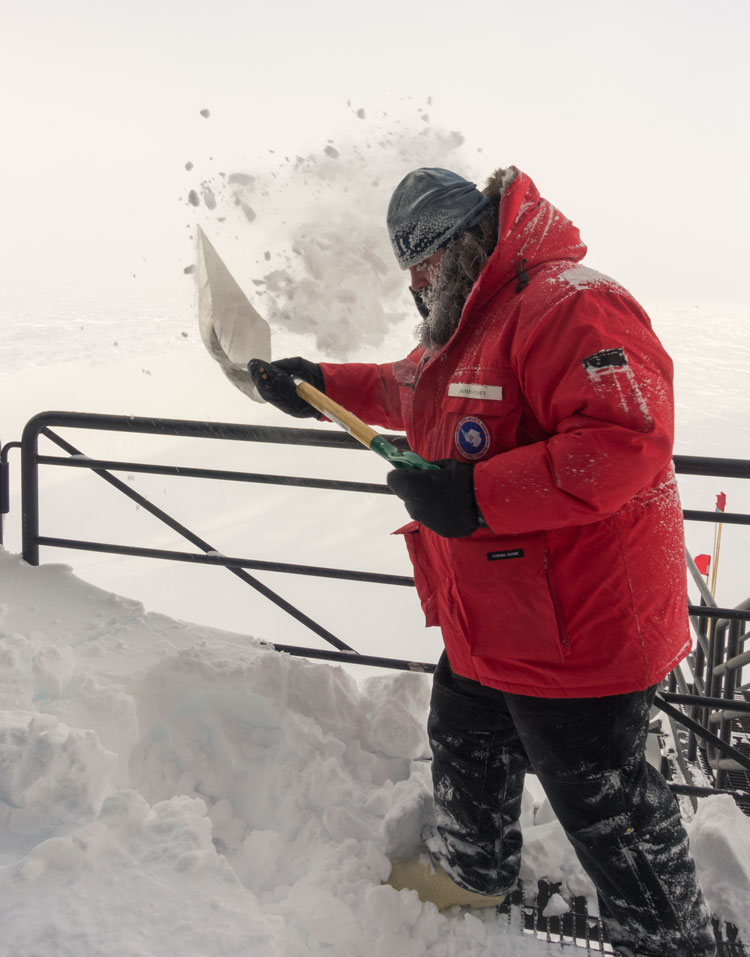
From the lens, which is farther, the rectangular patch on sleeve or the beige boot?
the beige boot

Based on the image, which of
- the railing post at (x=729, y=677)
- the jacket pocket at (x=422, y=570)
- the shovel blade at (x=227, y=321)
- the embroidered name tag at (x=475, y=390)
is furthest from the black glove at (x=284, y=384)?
the railing post at (x=729, y=677)

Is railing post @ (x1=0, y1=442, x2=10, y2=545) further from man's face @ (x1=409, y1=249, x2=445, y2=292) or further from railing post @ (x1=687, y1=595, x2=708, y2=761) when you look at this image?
railing post @ (x1=687, y1=595, x2=708, y2=761)

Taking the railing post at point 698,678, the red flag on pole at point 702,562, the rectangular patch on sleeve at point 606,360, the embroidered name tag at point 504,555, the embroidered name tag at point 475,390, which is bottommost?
the railing post at point 698,678

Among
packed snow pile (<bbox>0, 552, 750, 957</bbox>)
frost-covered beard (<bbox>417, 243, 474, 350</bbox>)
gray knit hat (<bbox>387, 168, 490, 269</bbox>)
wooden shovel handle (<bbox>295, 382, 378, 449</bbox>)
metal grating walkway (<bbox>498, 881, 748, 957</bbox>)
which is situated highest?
gray knit hat (<bbox>387, 168, 490, 269</bbox>)

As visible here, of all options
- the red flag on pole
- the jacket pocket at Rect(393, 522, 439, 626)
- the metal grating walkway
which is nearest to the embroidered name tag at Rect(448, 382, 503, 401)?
the jacket pocket at Rect(393, 522, 439, 626)

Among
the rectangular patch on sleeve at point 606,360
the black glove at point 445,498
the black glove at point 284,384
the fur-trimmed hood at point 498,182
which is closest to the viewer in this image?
the rectangular patch on sleeve at point 606,360

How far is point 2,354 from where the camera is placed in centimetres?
1494

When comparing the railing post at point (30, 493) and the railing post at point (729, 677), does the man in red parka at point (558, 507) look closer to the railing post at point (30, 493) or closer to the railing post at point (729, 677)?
the railing post at point (30, 493)

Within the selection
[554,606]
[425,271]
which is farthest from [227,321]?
[554,606]

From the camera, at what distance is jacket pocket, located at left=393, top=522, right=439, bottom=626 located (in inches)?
65.9

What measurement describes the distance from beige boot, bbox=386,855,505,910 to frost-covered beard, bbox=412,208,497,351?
1244 mm

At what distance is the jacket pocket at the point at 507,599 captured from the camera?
135cm

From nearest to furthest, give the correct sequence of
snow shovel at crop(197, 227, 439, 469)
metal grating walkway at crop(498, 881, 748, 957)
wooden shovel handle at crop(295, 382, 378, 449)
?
wooden shovel handle at crop(295, 382, 378, 449) → metal grating walkway at crop(498, 881, 748, 957) → snow shovel at crop(197, 227, 439, 469)

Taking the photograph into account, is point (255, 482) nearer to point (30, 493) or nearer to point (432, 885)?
point (30, 493)
